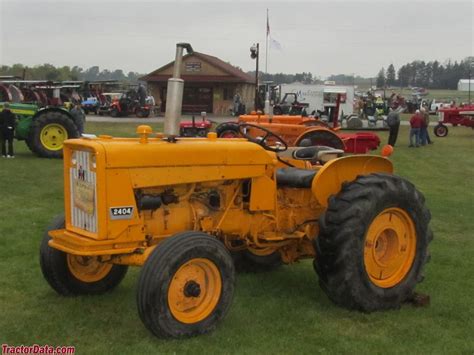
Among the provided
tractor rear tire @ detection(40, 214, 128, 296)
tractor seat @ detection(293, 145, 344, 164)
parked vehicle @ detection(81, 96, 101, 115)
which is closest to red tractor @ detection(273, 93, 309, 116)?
parked vehicle @ detection(81, 96, 101, 115)

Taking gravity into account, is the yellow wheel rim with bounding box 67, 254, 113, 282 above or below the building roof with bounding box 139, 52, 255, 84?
below

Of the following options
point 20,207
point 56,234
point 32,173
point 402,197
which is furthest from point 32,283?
point 32,173

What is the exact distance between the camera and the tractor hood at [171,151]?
452 cm

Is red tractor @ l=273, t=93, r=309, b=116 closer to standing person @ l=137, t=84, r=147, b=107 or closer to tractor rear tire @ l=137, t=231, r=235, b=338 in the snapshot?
A: standing person @ l=137, t=84, r=147, b=107

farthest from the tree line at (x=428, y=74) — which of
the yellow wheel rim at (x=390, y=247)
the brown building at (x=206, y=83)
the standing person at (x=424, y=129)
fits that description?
the yellow wheel rim at (x=390, y=247)

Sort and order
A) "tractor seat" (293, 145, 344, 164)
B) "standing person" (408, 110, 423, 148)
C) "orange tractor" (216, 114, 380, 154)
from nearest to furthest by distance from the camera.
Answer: "tractor seat" (293, 145, 344, 164) < "orange tractor" (216, 114, 380, 154) < "standing person" (408, 110, 423, 148)

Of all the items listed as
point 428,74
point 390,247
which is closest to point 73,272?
point 390,247

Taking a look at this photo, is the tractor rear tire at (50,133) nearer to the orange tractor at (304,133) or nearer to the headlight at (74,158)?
the orange tractor at (304,133)

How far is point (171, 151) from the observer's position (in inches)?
187

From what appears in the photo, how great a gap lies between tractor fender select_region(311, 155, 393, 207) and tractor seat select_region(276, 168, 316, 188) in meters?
0.10

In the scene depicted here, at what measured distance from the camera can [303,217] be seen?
5.68 metres

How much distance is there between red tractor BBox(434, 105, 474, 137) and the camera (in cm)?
2783

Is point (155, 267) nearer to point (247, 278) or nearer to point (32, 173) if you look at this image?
point (247, 278)

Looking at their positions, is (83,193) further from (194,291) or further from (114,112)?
(114,112)
